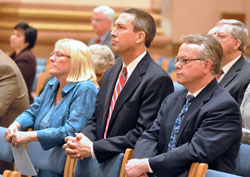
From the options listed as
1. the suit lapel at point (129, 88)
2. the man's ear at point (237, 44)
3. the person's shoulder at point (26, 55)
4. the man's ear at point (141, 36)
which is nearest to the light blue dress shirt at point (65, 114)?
the suit lapel at point (129, 88)

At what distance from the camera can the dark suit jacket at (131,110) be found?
3.28m

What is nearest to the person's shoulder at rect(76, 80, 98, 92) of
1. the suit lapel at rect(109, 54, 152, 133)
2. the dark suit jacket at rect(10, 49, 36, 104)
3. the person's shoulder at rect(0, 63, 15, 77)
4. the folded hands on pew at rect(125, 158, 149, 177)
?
the suit lapel at rect(109, 54, 152, 133)

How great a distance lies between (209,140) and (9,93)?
1921 millimetres

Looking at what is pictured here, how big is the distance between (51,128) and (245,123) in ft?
4.60

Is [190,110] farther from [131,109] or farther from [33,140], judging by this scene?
[33,140]

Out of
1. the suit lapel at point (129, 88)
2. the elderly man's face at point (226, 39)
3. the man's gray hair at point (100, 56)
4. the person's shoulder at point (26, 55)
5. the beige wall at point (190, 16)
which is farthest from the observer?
the beige wall at point (190, 16)

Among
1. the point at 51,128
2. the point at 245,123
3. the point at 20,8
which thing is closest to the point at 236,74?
the point at 245,123

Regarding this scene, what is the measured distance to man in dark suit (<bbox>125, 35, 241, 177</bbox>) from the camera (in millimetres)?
2807

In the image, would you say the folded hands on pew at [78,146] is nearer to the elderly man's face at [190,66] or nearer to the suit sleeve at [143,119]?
the suit sleeve at [143,119]

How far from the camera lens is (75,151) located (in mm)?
3201

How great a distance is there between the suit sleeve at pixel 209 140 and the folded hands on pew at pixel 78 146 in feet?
1.89

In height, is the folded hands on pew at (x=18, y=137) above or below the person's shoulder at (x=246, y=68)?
below

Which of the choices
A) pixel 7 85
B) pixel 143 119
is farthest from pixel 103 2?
pixel 143 119

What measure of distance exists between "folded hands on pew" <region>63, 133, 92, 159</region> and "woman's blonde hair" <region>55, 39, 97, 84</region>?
0.52 metres
